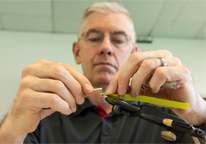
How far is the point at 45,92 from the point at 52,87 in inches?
1.3

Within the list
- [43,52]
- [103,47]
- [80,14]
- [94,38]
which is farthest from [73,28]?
[103,47]

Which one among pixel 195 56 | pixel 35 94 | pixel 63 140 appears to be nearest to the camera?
pixel 35 94

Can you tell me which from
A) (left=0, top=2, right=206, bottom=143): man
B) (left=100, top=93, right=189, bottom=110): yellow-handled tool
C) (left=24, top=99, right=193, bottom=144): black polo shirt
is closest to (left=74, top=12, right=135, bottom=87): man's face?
(left=0, top=2, right=206, bottom=143): man

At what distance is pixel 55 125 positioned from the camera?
2.62 ft

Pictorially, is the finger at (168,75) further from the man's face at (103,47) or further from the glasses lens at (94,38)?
the glasses lens at (94,38)

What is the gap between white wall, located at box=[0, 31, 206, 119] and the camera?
1.01m

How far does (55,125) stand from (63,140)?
9 centimetres

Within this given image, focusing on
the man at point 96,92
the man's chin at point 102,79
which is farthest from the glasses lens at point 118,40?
the man's chin at point 102,79

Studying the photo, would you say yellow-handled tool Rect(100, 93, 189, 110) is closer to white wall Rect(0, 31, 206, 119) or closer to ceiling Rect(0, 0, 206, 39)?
white wall Rect(0, 31, 206, 119)

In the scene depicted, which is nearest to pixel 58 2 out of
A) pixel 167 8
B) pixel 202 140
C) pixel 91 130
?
pixel 167 8

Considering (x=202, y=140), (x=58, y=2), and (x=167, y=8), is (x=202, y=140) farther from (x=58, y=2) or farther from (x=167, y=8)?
(x=58, y=2)

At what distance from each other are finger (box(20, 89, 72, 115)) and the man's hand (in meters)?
0.16

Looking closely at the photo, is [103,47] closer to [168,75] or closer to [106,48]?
[106,48]

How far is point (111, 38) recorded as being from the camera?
0.96m
